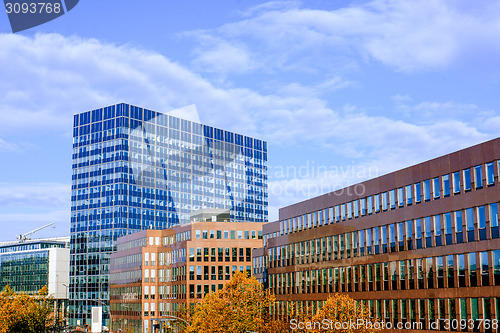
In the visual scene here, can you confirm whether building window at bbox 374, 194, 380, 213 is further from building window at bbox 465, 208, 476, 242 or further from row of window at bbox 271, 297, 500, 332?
building window at bbox 465, 208, 476, 242

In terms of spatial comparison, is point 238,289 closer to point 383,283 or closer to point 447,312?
point 383,283

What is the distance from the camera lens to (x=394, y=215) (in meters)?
75.4

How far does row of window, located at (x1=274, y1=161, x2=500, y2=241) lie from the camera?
2443 inches

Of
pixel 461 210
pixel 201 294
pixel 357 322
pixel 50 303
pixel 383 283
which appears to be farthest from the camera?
pixel 201 294

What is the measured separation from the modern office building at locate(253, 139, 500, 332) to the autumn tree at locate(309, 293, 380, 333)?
603 centimetres

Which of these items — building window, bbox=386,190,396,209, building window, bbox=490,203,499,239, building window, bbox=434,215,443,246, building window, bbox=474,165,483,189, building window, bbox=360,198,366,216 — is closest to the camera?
building window, bbox=490,203,499,239

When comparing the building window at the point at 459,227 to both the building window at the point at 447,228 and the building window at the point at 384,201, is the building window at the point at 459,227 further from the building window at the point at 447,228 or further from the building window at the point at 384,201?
the building window at the point at 384,201

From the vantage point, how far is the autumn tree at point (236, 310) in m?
82.8

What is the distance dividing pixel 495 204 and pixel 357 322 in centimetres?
1794

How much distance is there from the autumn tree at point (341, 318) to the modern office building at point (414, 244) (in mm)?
6032

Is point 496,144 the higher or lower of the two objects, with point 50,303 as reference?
higher

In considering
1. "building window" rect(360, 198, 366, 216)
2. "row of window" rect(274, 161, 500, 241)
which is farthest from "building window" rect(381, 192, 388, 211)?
"building window" rect(360, 198, 366, 216)

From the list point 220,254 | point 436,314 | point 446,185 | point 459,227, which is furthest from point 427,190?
point 220,254

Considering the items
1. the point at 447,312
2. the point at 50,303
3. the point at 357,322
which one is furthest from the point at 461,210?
the point at 50,303
